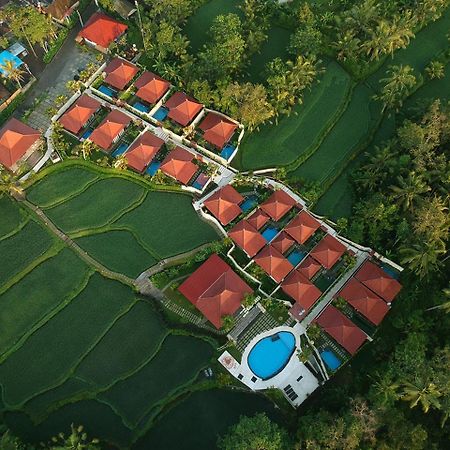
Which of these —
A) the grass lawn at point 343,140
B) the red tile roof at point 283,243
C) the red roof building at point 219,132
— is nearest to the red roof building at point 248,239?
the red tile roof at point 283,243

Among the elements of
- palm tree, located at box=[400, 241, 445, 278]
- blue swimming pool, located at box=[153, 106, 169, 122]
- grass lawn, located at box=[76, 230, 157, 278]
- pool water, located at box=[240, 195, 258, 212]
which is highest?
palm tree, located at box=[400, 241, 445, 278]

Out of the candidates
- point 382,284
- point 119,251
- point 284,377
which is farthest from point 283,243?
point 119,251

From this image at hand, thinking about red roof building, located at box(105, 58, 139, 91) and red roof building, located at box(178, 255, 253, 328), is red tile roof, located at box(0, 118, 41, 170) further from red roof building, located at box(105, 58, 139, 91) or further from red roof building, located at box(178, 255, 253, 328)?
red roof building, located at box(178, 255, 253, 328)

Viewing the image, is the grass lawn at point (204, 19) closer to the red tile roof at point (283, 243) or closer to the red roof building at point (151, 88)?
the red roof building at point (151, 88)

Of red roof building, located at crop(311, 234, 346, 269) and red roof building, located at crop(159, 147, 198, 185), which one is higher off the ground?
red roof building, located at crop(311, 234, 346, 269)

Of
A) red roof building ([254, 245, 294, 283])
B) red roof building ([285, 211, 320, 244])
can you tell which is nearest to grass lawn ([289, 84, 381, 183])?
red roof building ([285, 211, 320, 244])

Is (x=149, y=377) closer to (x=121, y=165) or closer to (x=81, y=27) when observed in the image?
(x=121, y=165)

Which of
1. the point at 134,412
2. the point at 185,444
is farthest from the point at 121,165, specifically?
the point at 185,444
